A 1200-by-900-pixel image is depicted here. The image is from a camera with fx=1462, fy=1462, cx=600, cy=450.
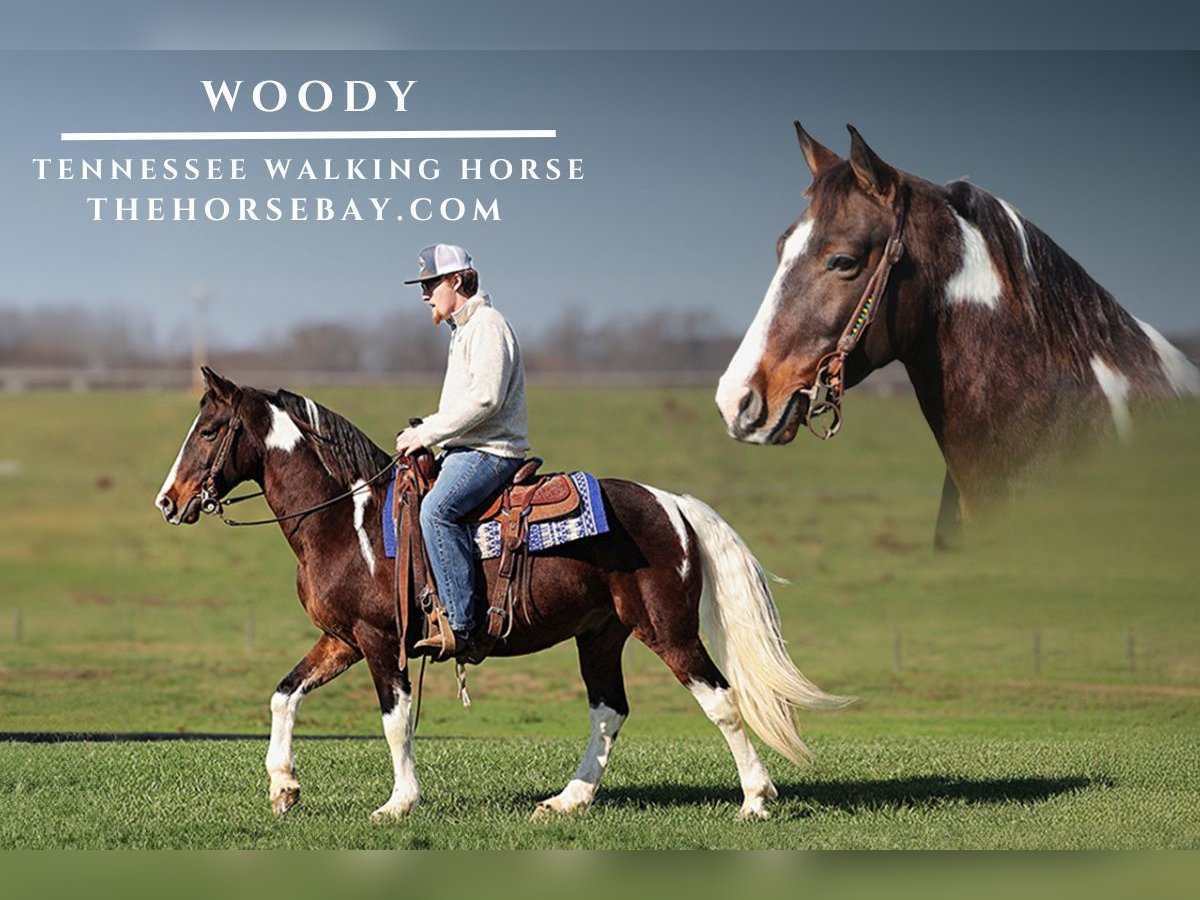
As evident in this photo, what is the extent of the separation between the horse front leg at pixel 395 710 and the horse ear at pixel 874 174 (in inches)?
149

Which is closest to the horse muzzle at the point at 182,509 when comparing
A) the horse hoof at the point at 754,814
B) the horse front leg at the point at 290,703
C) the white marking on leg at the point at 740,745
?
the horse front leg at the point at 290,703

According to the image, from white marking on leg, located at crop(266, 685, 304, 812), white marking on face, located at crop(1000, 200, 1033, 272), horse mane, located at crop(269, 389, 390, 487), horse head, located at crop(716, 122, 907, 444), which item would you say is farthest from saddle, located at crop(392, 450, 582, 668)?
white marking on face, located at crop(1000, 200, 1033, 272)

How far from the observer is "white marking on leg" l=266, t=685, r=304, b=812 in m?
7.03

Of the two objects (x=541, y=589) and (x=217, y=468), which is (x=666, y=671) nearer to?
(x=541, y=589)

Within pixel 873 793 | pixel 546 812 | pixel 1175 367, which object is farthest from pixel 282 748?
pixel 1175 367

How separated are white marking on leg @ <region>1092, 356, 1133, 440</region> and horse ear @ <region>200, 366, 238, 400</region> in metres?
4.30

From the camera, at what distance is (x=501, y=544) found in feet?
22.4

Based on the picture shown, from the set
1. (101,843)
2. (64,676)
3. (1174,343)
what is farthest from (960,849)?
(64,676)

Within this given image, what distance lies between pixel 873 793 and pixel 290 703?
314cm

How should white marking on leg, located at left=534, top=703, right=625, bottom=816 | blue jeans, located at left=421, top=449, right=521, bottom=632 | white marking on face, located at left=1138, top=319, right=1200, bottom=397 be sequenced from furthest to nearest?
white marking on leg, located at left=534, top=703, right=625, bottom=816, blue jeans, located at left=421, top=449, right=521, bottom=632, white marking on face, located at left=1138, top=319, right=1200, bottom=397

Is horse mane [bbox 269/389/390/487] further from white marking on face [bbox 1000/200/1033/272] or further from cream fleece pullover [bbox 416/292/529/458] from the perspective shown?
white marking on face [bbox 1000/200/1033/272]

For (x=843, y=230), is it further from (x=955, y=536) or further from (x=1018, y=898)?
(x=1018, y=898)

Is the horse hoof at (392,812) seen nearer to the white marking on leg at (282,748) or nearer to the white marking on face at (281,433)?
the white marking on leg at (282,748)

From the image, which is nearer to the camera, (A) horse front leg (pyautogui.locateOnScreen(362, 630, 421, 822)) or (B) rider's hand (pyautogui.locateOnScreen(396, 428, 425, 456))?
(B) rider's hand (pyautogui.locateOnScreen(396, 428, 425, 456))
